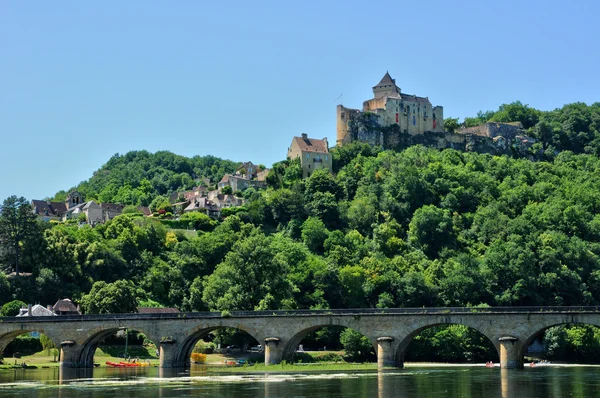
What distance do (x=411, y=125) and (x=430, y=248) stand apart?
109 feet

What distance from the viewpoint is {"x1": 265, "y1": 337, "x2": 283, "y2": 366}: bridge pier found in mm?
65250

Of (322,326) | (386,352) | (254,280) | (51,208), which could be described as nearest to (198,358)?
(254,280)

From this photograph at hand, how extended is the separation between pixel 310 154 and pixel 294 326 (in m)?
59.5

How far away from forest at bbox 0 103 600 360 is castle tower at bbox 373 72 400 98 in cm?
1126

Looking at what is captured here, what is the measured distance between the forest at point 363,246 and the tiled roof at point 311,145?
1871mm

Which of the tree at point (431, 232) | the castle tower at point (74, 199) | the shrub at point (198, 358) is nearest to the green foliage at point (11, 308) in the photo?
the shrub at point (198, 358)

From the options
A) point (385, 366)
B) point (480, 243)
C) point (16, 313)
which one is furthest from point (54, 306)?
point (480, 243)

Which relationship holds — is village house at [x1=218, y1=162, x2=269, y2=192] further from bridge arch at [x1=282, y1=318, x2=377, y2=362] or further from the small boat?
bridge arch at [x1=282, y1=318, x2=377, y2=362]

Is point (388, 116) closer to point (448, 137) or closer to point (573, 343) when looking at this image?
point (448, 137)

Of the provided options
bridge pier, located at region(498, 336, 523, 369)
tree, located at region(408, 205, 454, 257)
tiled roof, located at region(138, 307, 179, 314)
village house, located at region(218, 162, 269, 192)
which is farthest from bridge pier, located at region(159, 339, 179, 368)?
village house, located at region(218, 162, 269, 192)

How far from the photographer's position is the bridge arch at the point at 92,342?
221 ft

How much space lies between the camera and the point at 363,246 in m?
101

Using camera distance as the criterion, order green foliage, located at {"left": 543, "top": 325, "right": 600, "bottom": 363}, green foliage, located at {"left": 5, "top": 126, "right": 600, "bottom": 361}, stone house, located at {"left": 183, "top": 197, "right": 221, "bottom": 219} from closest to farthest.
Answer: green foliage, located at {"left": 543, "top": 325, "right": 600, "bottom": 363}, green foliage, located at {"left": 5, "top": 126, "right": 600, "bottom": 361}, stone house, located at {"left": 183, "top": 197, "right": 221, "bottom": 219}

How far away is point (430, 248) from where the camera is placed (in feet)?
336
